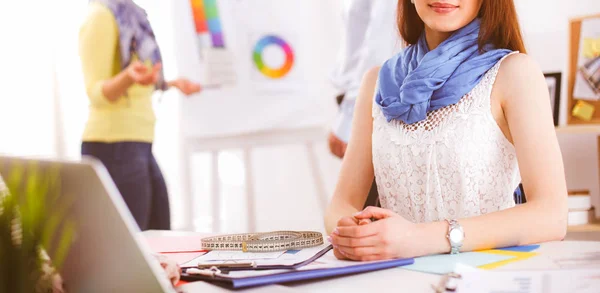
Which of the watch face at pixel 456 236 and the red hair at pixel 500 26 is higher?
the red hair at pixel 500 26

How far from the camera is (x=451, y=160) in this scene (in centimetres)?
144

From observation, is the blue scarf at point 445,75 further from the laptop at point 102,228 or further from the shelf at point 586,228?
the shelf at point 586,228

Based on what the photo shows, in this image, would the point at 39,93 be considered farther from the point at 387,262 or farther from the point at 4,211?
the point at 4,211

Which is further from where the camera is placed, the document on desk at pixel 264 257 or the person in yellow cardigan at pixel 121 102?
the person in yellow cardigan at pixel 121 102

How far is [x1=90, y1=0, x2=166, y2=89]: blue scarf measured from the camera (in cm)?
245

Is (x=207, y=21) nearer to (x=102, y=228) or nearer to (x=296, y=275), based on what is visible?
Answer: (x=296, y=275)

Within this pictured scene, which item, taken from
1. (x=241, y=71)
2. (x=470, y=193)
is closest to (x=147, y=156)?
(x=241, y=71)

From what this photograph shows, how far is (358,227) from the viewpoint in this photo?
1.05 meters

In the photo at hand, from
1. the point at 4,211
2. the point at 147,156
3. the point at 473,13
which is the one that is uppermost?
the point at 473,13

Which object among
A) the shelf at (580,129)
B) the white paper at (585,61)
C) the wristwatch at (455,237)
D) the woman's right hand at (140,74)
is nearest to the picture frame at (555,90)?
the white paper at (585,61)

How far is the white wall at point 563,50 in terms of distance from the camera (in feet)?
9.77

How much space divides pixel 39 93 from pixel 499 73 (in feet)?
9.60

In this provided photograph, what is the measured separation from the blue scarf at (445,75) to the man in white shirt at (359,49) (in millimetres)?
818

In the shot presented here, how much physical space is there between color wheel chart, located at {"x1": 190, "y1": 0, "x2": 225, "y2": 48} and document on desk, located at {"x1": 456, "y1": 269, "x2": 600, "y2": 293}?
2912 mm
